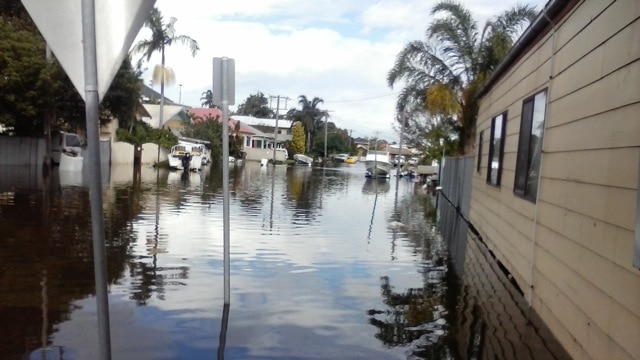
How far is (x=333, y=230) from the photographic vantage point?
47.7 feet

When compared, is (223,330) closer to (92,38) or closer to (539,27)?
(92,38)

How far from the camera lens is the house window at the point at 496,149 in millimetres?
Result: 11891

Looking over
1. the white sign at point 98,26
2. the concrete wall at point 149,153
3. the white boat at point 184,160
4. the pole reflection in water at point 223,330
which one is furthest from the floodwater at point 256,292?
the concrete wall at point 149,153

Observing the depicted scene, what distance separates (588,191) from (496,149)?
741 cm

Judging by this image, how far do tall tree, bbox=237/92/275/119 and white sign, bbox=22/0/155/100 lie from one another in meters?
123

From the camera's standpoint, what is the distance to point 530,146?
879 cm

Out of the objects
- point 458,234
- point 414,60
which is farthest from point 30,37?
point 458,234

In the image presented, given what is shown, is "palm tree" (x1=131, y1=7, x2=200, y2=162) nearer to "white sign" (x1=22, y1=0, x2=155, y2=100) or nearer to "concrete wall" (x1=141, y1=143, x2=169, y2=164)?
"concrete wall" (x1=141, y1=143, x2=169, y2=164)

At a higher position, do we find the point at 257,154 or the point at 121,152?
the point at 121,152

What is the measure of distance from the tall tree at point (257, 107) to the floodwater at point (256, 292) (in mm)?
111141

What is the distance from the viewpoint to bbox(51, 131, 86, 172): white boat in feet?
108

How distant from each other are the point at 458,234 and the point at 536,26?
7.62 metres

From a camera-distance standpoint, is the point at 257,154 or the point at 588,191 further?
Result: the point at 257,154

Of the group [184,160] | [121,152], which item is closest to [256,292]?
[184,160]
